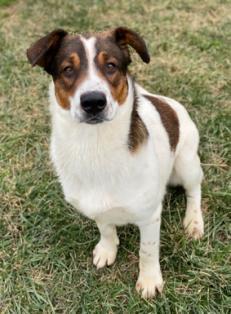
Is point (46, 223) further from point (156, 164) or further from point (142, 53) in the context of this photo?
point (142, 53)

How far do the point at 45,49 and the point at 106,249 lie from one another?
177cm

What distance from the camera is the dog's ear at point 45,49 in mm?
3084

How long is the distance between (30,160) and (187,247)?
1816mm

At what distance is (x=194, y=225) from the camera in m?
4.32

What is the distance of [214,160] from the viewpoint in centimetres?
491

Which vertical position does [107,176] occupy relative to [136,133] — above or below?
below

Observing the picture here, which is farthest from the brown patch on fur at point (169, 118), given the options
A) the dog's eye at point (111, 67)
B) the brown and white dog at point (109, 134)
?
the dog's eye at point (111, 67)

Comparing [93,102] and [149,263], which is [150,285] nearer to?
[149,263]

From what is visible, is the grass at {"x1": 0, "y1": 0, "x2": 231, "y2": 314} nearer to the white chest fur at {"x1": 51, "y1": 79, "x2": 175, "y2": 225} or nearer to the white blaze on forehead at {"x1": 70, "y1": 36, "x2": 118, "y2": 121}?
the white chest fur at {"x1": 51, "y1": 79, "x2": 175, "y2": 225}

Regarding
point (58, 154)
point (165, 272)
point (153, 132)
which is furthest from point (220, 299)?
point (58, 154)

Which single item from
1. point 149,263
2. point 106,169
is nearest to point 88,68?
point 106,169

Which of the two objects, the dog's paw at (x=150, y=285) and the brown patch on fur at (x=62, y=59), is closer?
the brown patch on fur at (x=62, y=59)

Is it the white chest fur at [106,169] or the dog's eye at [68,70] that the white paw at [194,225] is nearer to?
the white chest fur at [106,169]

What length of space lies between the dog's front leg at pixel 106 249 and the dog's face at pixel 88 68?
1348 mm
